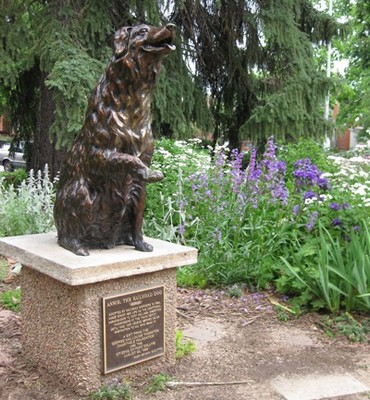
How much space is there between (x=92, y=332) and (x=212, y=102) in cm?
819

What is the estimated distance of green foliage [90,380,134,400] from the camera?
2.97 meters

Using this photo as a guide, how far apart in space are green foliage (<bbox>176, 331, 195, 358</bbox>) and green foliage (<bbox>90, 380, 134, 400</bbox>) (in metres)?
0.67

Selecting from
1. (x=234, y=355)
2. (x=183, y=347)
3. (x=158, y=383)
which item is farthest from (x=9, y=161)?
(x=158, y=383)

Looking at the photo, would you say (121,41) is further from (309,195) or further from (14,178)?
(14,178)

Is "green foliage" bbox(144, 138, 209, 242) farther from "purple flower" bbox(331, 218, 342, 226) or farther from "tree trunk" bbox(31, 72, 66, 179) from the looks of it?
"tree trunk" bbox(31, 72, 66, 179)

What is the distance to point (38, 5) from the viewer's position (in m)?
8.41

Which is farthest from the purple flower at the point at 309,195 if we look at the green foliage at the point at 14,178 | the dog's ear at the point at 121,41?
the green foliage at the point at 14,178

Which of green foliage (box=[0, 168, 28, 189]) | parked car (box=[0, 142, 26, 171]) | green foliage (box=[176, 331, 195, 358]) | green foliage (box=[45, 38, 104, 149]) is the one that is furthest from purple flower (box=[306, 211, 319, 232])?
parked car (box=[0, 142, 26, 171])

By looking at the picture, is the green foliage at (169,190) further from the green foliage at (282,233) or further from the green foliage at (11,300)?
the green foliage at (11,300)

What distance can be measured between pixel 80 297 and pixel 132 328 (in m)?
0.44

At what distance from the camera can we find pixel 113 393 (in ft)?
9.73

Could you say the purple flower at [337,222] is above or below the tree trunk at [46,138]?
below

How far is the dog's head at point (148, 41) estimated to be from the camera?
2.90 metres

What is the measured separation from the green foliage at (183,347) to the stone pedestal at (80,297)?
0.15 m
